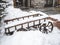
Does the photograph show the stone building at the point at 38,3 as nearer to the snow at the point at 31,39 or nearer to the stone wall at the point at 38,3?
the stone wall at the point at 38,3

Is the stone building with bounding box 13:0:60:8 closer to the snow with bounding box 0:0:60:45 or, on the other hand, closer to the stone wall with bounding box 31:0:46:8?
the stone wall with bounding box 31:0:46:8

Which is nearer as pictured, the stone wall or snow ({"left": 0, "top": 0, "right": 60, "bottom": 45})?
snow ({"left": 0, "top": 0, "right": 60, "bottom": 45})

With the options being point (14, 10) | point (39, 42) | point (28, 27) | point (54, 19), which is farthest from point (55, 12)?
point (39, 42)

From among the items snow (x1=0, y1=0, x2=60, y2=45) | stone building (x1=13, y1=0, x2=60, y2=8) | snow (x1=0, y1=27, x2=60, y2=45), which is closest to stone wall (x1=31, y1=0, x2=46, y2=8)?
stone building (x1=13, y1=0, x2=60, y2=8)

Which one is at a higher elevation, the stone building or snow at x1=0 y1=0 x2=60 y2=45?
the stone building

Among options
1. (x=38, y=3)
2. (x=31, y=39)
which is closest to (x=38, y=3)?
(x=38, y=3)

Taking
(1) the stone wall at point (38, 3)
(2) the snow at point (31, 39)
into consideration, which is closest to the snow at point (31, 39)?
(2) the snow at point (31, 39)

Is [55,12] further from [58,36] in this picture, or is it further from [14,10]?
[58,36]

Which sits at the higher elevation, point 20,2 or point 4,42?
point 20,2

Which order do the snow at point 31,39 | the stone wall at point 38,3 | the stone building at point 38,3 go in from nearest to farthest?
the snow at point 31,39 < the stone building at point 38,3 < the stone wall at point 38,3

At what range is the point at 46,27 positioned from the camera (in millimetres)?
12281

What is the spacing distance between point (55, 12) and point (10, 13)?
4.95 meters

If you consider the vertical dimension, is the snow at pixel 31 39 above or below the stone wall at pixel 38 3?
below

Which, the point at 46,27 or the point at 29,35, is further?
the point at 46,27
